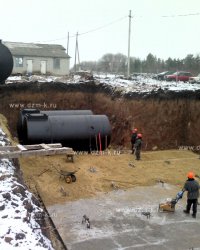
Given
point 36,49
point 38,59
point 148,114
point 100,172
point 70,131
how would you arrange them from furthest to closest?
point 36,49 → point 38,59 → point 148,114 → point 70,131 → point 100,172

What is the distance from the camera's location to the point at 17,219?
596 cm

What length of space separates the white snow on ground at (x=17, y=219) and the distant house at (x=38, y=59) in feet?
93.6

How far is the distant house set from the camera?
35.8 m

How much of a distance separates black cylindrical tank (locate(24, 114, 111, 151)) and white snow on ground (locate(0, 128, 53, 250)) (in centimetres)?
646

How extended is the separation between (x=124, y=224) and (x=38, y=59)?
30052 millimetres

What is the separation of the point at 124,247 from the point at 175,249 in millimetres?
1087

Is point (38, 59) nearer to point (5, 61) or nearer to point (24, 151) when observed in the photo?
point (5, 61)

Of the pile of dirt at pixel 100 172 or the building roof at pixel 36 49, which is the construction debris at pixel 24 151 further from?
the building roof at pixel 36 49

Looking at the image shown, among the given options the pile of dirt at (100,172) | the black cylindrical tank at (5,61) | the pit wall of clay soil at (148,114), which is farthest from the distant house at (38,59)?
the pile of dirt at (100,172)

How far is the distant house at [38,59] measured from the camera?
3575cm

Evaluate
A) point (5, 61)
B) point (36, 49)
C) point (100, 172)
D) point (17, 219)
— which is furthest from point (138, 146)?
point (36, 49)

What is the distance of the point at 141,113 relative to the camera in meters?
19.1

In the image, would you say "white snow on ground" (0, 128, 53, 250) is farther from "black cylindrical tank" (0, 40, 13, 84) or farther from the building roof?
the building roof

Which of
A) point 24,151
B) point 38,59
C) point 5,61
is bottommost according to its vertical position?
point 24,151
